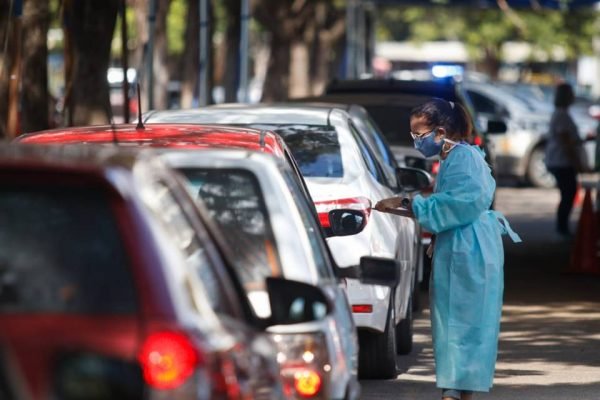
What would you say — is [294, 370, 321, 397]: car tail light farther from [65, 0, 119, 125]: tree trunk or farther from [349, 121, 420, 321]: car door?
[65, 0, 119, 125]: tree trunk

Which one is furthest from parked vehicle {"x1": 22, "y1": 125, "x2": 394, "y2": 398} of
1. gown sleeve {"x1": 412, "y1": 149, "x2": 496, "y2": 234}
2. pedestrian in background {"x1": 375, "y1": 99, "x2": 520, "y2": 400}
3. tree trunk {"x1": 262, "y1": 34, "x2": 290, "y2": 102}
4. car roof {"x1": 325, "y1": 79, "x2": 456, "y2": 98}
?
tree trunk {"x1": 262, "y1": 34, "x2": 290, "y2": 102}

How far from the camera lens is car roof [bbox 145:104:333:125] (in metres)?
10.1

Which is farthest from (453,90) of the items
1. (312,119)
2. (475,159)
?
(475,159)

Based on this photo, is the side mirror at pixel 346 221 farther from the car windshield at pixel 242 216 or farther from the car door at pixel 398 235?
the car windshield at pixel 242 216

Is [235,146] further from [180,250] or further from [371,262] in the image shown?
[180,250]

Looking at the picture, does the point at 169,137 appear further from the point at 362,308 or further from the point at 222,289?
the point at 222,289

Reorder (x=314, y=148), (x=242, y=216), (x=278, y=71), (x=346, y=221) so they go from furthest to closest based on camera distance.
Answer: (x=278, y=71), (x=314, y=148), (x=346, y=221), (x=242, y=216)

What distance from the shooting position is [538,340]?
11695mm

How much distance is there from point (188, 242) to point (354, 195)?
4.66 meters

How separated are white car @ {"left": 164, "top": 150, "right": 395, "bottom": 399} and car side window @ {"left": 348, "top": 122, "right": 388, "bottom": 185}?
3.79 m

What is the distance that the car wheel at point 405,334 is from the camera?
10469mm

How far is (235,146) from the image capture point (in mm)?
6922

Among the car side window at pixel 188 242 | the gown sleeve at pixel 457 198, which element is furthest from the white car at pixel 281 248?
the gown sleeve at pixel 457 198

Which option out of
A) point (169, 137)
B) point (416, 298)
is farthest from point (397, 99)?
Result: point (169, 137)
